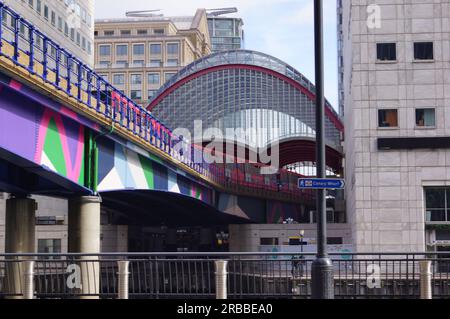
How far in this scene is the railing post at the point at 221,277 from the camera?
18.3 meters

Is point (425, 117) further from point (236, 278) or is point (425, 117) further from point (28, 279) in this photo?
point (28, 279)

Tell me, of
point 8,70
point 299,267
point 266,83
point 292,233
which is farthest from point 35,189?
point 266,83

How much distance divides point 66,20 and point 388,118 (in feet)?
122

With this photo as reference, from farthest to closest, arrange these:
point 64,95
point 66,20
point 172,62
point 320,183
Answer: point 172,62, point 66,20, point 64,95, point 320,183

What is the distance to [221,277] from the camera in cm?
1842

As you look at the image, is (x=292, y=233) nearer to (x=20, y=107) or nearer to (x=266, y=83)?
(x=266, y=83)

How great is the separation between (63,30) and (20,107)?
55.7 metres

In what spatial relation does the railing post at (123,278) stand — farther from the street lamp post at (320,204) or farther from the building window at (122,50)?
the building window at (122,50)

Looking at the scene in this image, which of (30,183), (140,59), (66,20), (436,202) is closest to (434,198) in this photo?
(436,202)

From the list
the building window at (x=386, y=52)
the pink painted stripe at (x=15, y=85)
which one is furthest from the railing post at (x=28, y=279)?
the building window at (x=386, y=52)

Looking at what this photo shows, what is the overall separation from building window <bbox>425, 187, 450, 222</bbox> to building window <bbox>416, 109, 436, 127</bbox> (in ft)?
14.2

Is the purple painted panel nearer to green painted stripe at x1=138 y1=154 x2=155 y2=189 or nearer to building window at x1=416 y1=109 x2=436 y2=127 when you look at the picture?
green painted stripe at x1=138 y1=154 x2=155 y2=189
